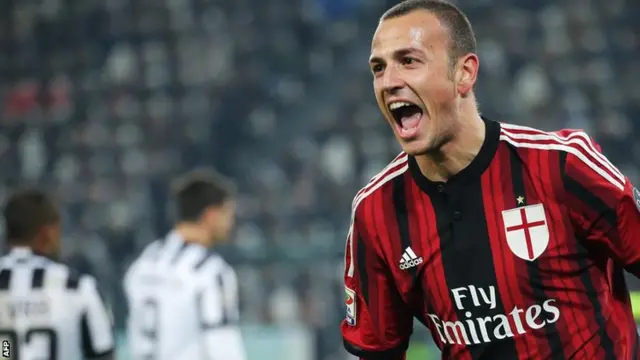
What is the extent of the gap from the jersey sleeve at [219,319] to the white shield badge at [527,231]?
2.46m

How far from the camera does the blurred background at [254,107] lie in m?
8.22

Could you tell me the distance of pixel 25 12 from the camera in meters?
10.8

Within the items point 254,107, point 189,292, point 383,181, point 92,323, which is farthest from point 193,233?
point 254,107

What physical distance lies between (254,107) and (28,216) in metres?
6.16

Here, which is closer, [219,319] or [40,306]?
[40,306]

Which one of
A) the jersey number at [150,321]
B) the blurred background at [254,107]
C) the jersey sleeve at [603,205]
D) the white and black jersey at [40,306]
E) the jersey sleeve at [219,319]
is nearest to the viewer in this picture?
the jersey sleeve at [603,205]

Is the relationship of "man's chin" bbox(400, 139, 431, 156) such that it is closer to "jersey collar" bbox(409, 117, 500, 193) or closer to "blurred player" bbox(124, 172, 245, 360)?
"jersey collar" bbox(409, 117, 500, 193)

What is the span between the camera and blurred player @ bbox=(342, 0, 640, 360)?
1803 millimetres

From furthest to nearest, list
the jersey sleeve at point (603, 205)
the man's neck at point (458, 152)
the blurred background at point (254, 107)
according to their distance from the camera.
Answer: the blurred background at point (254, 107)
the man's neck at point (458, 152)
the jersey sleeve at point (603, 205)

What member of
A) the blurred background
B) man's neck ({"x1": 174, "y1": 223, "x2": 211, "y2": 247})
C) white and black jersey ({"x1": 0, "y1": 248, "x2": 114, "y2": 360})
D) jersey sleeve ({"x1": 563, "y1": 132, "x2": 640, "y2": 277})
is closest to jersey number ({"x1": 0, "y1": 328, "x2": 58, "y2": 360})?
white and black jersey ({"x1": 0, "y1": 248, "x2": 114, "y2": 360})

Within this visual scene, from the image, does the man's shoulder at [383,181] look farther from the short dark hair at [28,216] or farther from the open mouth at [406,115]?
the short dark hair at [28,216]

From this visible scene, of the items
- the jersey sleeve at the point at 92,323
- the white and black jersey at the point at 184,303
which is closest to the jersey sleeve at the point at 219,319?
the white and black jersey at the point at 184,303

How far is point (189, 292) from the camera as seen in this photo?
4.21m

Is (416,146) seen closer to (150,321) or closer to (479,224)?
(479,224)
